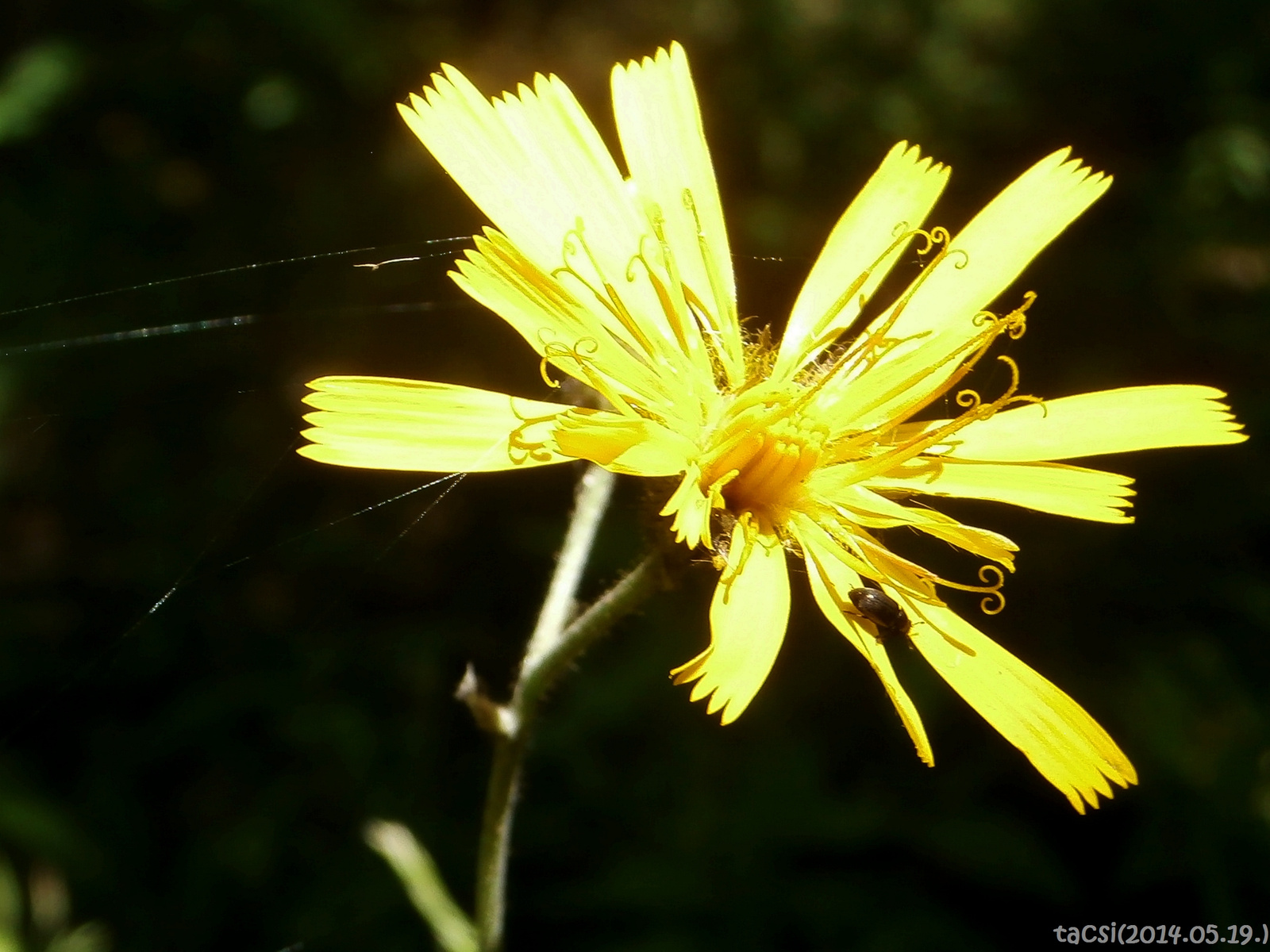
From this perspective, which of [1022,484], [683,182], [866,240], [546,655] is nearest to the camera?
[546,655]

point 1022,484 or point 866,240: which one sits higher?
point 866,240

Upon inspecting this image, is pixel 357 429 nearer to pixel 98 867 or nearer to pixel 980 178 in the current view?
pixel 98 867

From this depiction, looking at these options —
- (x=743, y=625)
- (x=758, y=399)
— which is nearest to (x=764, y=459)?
(x=758, y=399)

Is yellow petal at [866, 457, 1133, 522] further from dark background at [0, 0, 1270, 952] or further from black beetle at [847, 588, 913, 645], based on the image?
dark background at [0, 0, 1270, 952]

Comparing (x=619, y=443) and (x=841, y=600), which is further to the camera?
(x=841, y=600)

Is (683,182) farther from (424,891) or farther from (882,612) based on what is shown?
(424,891)

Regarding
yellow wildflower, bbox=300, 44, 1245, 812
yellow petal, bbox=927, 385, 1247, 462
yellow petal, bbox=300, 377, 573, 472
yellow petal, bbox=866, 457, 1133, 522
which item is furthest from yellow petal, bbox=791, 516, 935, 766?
yellow petal, bbox=300, 377, 573, 472

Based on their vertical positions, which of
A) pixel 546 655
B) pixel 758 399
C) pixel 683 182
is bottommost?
pixel 546 655
